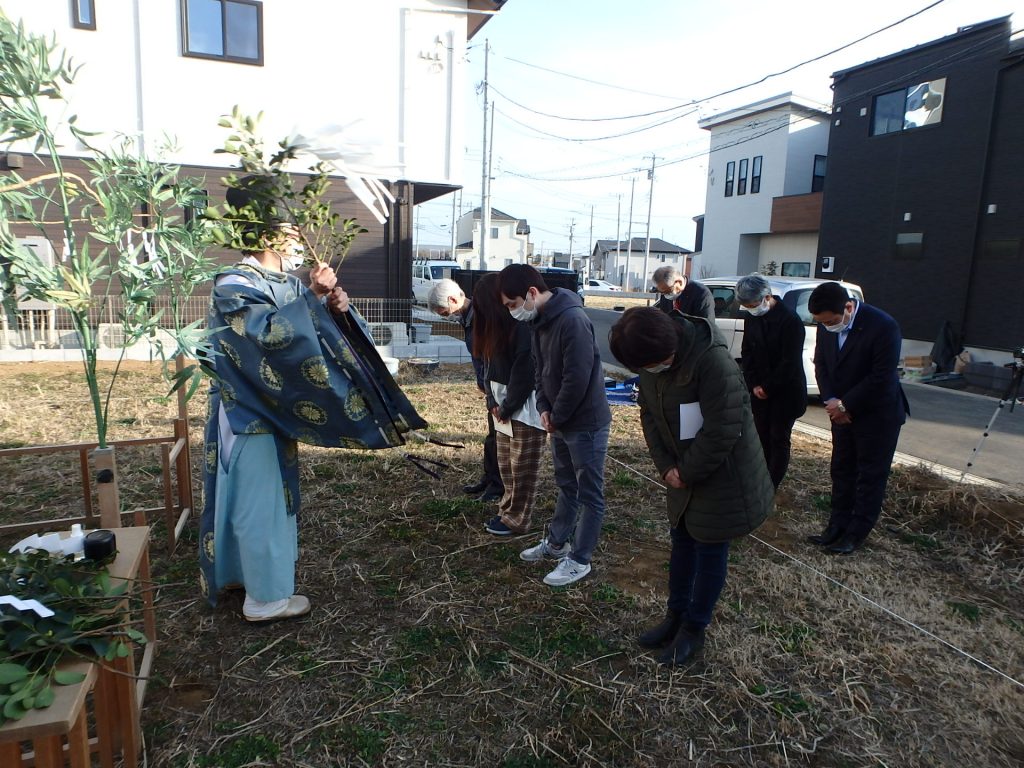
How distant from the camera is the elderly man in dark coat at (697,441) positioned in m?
2.32

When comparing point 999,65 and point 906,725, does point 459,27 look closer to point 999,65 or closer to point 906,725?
point 999,65

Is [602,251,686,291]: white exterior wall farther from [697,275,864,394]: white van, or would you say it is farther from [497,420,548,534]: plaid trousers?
[497,420,548,534]: plaid trousers

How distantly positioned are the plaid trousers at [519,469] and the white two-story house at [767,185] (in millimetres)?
19585

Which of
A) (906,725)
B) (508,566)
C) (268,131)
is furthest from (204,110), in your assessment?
(906,725)

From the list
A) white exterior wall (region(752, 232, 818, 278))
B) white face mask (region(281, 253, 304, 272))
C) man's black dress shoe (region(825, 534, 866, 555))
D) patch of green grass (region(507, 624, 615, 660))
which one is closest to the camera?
patch of green grass (region(507, 624, 615, 660))

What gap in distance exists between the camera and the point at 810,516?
14.0 ft

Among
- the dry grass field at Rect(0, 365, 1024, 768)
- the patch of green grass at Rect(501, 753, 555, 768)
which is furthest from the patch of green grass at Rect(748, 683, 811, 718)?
the patch of green grass at Rect(501, 753, 555, 768)

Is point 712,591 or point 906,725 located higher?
point 712,591

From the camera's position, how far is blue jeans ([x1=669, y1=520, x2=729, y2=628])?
Result: 249cm

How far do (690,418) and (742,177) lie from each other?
24659 millimetres

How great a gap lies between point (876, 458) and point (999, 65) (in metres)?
12.4

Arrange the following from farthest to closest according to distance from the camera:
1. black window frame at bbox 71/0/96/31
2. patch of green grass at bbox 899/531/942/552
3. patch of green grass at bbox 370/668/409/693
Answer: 1. black window frame at bbox 71/0/96/31
2. patch of green grass at bbox 899/531/942/552
3. patch of green grass at bbox 370/668/409/693

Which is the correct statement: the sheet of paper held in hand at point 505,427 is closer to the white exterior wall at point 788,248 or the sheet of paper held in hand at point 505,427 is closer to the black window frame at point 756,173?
the white exterior wall at point 788,248

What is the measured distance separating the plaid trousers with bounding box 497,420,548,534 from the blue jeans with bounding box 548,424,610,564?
0.21m
